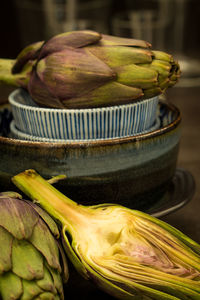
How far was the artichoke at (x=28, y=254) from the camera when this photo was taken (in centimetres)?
38

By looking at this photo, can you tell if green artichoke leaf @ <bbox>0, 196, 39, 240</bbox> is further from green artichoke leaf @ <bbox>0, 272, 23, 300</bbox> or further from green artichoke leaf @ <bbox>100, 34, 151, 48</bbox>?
green artichoke leaf @ <bbox>100, 34, 151, 48</bbox>

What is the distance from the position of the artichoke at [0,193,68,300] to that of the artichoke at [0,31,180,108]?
144 mm

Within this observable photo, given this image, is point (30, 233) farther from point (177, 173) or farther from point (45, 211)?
point (177, 173)

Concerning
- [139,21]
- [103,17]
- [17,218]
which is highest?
[17,218]

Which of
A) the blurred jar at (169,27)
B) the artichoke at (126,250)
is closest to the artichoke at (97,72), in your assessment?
the artichoke at (126,250)

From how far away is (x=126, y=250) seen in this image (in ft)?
1.38

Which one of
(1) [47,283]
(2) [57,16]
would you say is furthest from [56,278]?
(2) [57,16]

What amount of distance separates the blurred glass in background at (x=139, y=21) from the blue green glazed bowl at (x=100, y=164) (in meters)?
0.76

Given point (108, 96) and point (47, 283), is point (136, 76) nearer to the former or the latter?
point (108, 96)

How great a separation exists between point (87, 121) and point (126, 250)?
0.16 m

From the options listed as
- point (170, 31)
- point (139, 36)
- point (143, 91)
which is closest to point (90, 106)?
point (143, 91)

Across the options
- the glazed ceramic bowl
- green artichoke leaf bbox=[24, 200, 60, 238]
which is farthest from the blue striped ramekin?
green artichoke leaf bbox=[24, 200, 60, 238]

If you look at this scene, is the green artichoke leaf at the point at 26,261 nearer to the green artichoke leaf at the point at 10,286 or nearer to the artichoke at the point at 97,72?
the green artichoke leaf at the point at 10,286

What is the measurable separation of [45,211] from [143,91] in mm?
170
